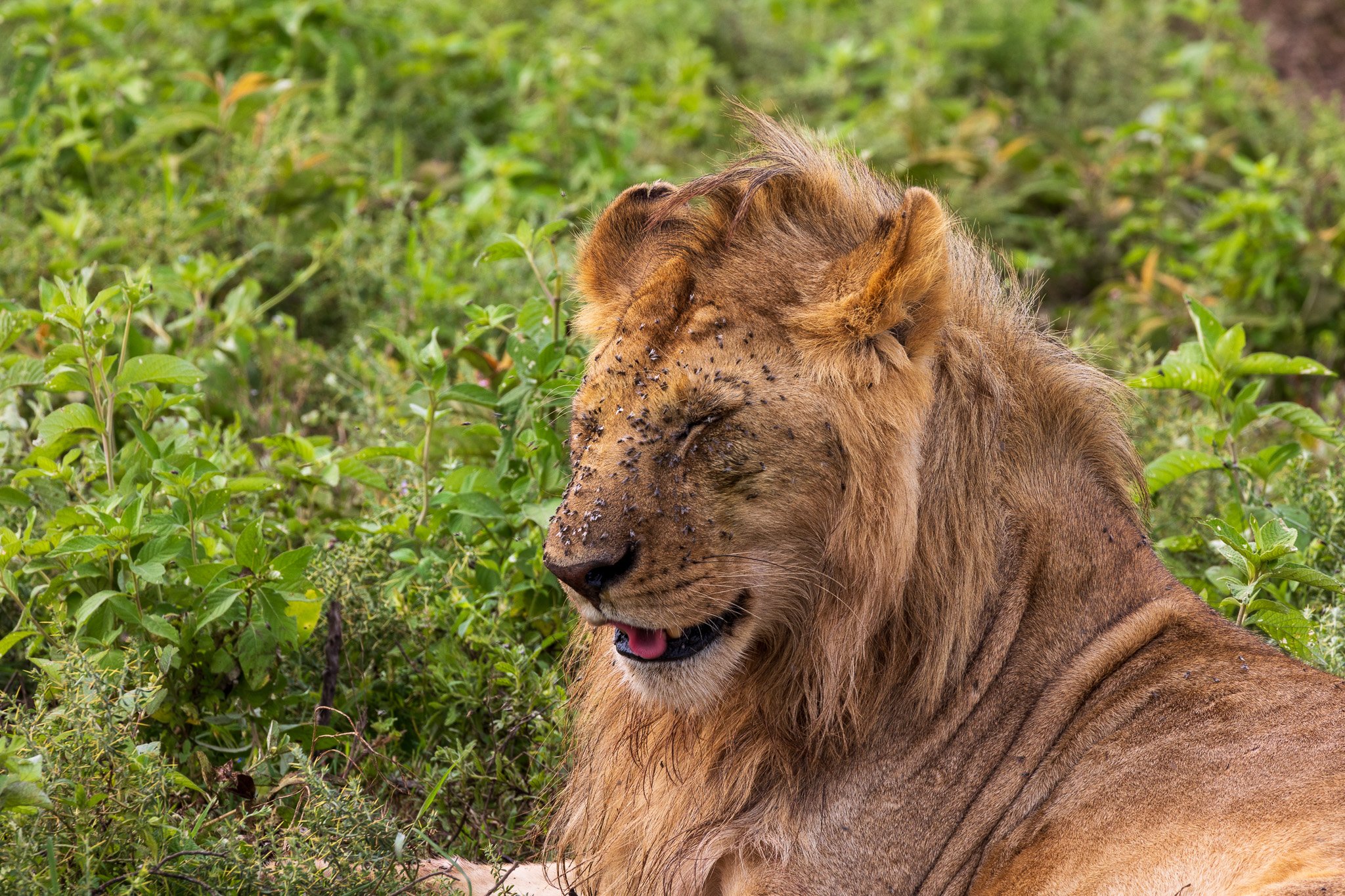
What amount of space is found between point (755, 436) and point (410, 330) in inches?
118

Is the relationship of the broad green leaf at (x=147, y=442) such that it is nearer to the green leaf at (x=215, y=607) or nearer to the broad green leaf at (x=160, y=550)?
the broad green leaf at (x=160, y=550)

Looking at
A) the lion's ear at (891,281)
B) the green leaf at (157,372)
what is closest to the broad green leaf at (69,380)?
the green leaf at (157,372)

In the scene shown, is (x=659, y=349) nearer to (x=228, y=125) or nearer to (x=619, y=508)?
(x=619, y=508)

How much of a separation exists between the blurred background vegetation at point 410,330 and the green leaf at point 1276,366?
1 cm

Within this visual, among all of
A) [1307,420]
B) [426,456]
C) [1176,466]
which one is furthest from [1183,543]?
[426,456]

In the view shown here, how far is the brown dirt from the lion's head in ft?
25.0

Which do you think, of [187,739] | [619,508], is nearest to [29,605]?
[187,739]

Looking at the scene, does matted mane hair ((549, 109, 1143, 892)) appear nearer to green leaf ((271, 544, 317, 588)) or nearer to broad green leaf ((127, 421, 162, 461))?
green leaf ((271, 544, 317, 588))

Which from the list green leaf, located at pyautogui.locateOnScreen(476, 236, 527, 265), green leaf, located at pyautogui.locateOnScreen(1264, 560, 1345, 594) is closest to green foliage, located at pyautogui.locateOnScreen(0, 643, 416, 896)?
green leaf, located at pyautogui.locateOnScreen(476, 236, 527, 265)

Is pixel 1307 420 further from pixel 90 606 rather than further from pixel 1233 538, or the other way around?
pixel 90 606

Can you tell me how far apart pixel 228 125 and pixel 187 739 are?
3.38 meters

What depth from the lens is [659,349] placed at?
2580 millimetres

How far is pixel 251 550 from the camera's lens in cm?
309

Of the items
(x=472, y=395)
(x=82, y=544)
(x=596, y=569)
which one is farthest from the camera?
(x=472, y=395)
